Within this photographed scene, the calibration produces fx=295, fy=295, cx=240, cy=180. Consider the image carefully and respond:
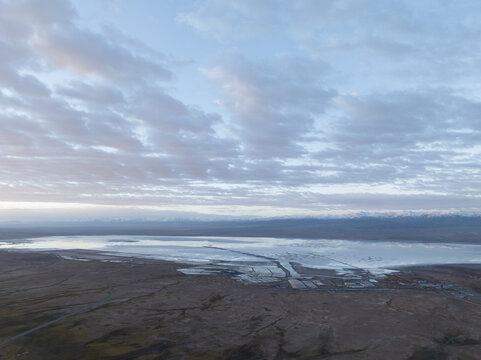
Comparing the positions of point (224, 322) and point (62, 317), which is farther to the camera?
point (62, 317)

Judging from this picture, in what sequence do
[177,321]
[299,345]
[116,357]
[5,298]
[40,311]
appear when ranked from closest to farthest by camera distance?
[116,357]
[299,345]
[177,321]
[40,311]
[5,298]

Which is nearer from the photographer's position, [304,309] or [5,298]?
[304,309]

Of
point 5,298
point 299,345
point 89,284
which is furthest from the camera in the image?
point 89,284

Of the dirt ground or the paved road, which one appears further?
the paved road

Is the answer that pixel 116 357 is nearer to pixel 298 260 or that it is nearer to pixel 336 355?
pixel 336 355

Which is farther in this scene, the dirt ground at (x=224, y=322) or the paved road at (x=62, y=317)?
the paved road at (x=62, y=317)

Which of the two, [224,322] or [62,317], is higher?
[62,317]

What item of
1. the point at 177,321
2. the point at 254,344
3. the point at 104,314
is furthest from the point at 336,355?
the point at 104,314
